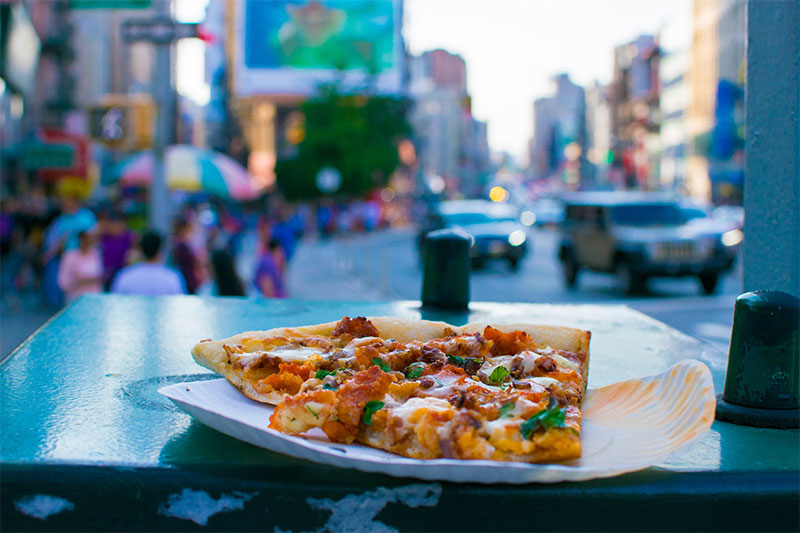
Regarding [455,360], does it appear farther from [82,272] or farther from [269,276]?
[269,276]

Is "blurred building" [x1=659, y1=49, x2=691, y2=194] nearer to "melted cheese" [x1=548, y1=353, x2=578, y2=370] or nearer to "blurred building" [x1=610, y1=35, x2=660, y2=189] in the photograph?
"blurred building" [x1=610, y1=35, x2=660, y2=189]

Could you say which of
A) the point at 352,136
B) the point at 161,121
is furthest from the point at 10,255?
the point at 352,136

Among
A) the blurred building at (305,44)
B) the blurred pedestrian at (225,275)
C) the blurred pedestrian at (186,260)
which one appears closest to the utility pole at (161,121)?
the blurred pedestrian at (186,260)

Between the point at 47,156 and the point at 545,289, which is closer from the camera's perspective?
the point at 545,289

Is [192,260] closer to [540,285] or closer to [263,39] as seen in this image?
[540,285]

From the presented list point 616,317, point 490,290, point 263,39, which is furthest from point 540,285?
point 263,39
